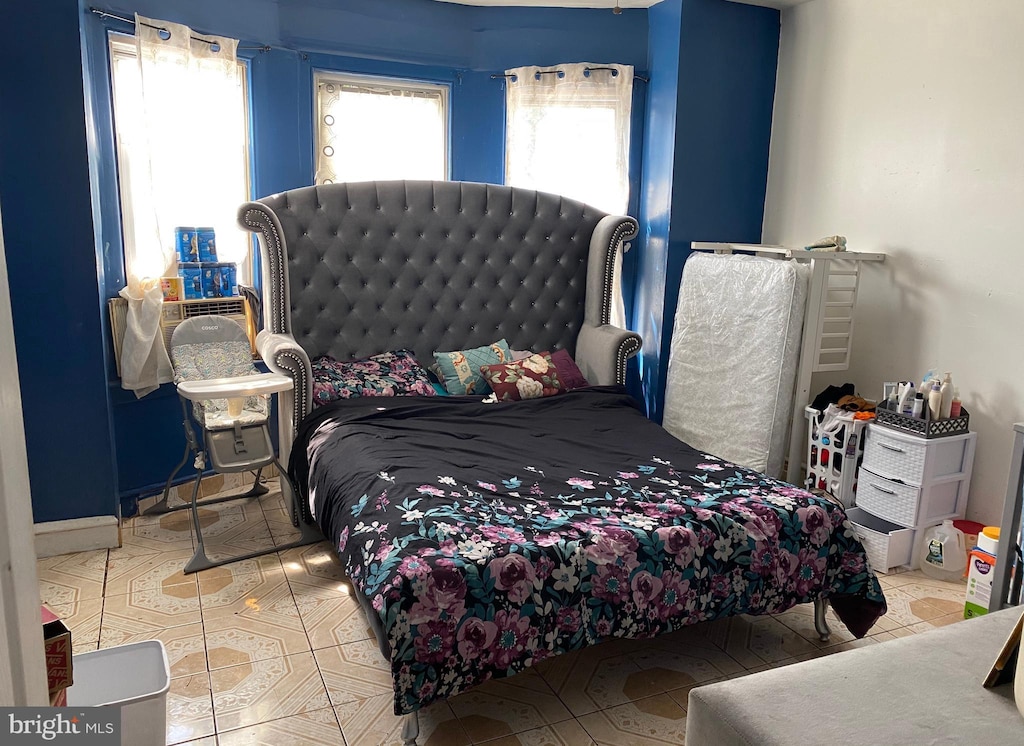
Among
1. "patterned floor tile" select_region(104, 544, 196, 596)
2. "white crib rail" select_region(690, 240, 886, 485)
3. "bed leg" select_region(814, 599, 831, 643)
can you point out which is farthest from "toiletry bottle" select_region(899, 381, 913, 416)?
"patterned floor tile" select_region(104, 544, 196, 596)

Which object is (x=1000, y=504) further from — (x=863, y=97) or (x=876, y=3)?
(x=876, y=3)

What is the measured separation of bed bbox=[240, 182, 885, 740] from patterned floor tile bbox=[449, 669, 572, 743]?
20cm

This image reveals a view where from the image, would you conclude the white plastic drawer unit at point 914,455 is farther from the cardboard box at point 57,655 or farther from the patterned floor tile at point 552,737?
the cardboard box at point 57,655

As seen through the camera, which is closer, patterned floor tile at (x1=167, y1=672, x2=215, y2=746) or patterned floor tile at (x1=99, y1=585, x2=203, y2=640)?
patterned floor tile at (x1=167, y1=672, x2=215, y2=746)

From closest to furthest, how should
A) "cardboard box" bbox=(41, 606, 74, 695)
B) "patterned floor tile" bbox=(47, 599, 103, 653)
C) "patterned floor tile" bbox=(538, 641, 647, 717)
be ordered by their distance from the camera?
"cardboard box" bbox=(41, 606, 74, 695) < "patterned floor tile" bbox=(538, 641, 647, 717) < "patterned floor tile" bbox=(47, 599, 103, 653)

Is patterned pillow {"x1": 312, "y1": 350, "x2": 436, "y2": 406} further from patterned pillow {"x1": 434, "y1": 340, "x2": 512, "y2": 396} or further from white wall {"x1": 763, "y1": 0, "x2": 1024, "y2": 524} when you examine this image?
white wall {"x1": 763, "y1": 0, "x2": 1024, "y2": 524}

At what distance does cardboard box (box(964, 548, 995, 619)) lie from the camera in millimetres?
2654

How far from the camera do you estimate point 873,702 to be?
136 centimetres

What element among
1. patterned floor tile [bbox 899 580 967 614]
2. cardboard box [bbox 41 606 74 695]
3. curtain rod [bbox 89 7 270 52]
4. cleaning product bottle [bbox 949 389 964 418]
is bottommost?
patterned floor tile [bbox 899 580 967 614]

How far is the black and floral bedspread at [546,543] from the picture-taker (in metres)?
1.99

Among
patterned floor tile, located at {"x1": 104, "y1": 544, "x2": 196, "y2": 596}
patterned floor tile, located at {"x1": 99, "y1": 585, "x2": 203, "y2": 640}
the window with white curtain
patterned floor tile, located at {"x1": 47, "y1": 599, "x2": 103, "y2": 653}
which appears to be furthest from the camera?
the window with white curtain

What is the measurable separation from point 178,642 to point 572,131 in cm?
311

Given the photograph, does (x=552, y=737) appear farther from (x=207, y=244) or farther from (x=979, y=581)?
(x=207, y=244)

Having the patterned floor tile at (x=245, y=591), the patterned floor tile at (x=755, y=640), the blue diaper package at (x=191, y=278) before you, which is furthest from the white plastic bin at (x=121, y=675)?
the blue diaper package at (x=191, y=278)
